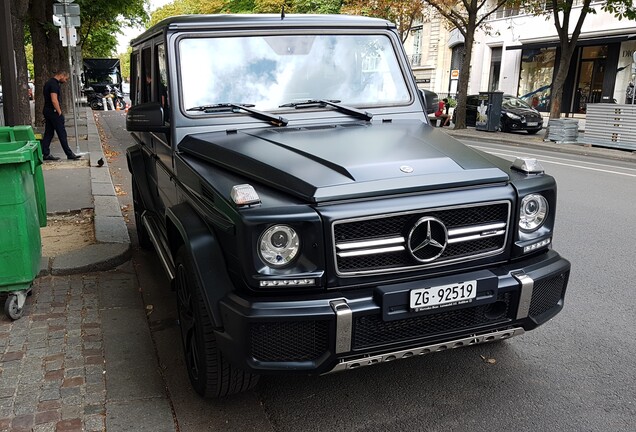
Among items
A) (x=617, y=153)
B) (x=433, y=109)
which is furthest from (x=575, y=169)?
(x=433, y=109)

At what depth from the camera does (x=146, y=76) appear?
195 inches

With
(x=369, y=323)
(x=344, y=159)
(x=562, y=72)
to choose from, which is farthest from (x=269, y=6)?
(x=369, y=323)

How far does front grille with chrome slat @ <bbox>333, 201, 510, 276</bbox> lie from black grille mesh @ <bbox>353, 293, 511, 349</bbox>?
24 cm

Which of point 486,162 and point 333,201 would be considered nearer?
point 333,201

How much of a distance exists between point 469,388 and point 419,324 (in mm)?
861

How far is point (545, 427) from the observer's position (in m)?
3.03

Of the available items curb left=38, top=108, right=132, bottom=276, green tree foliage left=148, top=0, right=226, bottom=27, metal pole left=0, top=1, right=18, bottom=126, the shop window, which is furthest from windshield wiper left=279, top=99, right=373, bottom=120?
green tree foliage left=148, top=0, right=226, bottom=27

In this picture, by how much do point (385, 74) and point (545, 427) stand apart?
2.52 metres

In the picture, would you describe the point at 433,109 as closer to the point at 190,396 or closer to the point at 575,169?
the point at 190,396

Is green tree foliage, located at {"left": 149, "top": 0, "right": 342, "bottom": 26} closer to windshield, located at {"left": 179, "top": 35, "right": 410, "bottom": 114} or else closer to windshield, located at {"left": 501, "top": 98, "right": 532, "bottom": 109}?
windshield, located at {"left": 501, "top": 98, "right": 532, "bottom": 109}

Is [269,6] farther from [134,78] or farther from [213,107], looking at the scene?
[213,107]

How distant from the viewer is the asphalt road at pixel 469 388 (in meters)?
3.08

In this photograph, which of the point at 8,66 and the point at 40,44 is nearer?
the point at 8,66

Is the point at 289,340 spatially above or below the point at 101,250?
above
